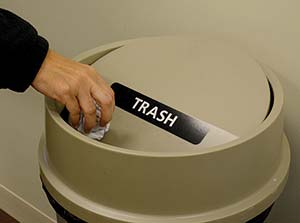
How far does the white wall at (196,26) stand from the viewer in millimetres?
961

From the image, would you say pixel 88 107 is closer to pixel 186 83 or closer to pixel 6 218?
pixel 186 83

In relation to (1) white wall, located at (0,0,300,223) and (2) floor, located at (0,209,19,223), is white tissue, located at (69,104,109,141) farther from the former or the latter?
(2) floor, located at (0,209,19,223)

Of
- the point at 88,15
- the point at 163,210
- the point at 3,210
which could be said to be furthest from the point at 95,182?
the point at 3,210

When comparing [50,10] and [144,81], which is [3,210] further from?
[144,81]

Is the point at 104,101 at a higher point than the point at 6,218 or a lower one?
higher

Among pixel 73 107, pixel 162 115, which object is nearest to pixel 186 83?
pixel 162 115

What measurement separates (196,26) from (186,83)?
232 millimetres

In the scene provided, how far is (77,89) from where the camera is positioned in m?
0.80

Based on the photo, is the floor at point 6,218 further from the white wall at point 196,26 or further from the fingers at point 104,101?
the fingers at point 104,101

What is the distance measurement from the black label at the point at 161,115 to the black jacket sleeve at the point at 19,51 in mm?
138

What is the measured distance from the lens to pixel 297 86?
0.98 m

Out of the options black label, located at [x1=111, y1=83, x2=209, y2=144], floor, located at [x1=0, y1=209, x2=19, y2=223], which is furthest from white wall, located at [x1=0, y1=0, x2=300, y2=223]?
floor, located at [x1=0, y1=209, x2=19, y2=223]

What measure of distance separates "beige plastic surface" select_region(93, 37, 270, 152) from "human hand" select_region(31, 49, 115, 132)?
0.15 ft

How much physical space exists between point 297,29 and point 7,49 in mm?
485
